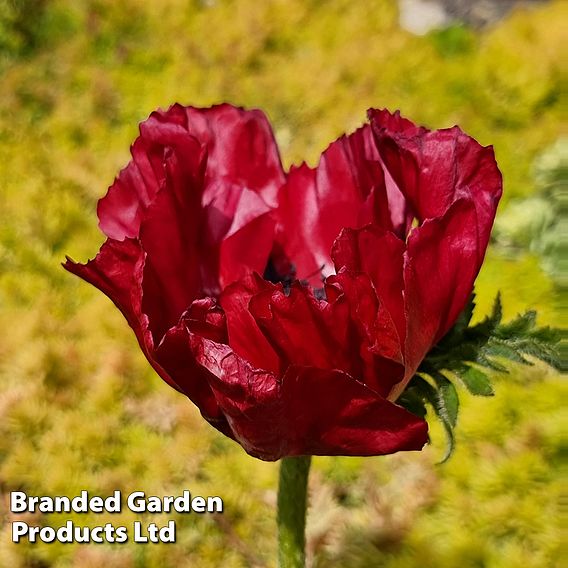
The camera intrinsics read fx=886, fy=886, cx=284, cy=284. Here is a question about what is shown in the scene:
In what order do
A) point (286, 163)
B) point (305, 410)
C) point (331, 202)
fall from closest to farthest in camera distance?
point (305, 410) → point (331, 202) → point (286, 163)

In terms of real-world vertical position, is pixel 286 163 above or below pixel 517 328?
above

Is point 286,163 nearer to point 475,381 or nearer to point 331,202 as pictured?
point 331,202

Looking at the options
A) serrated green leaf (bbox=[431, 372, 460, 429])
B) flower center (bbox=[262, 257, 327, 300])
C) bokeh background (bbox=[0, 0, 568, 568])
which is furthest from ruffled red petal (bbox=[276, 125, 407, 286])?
bokeh background (bbox=[0, 0, 568, 568])

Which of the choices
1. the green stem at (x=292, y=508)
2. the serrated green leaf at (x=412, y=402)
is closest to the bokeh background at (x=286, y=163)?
the green stem at (x=292, y=508)

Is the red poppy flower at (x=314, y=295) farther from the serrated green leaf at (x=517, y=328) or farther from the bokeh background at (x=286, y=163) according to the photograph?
the bokeh background at (x=286, y=163)

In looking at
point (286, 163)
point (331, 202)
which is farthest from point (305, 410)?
point (286, 163)

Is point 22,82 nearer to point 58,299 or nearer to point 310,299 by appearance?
point 58,299
